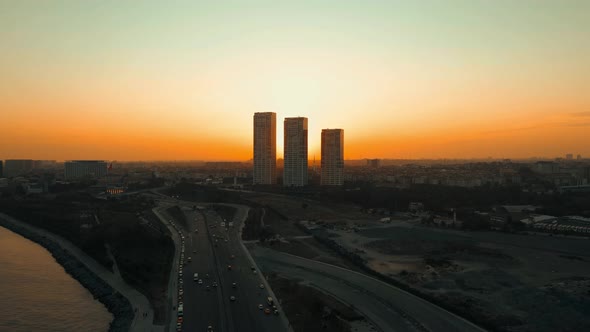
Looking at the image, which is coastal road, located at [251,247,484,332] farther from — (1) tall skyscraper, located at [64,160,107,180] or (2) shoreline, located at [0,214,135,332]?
(1) tall skyscraper, located at [64,160,107,180]

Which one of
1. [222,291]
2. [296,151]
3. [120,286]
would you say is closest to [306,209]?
[296,151]

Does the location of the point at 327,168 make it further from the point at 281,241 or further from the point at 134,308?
the point at 134,308

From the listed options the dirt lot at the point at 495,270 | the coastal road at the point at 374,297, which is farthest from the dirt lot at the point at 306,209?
the coastal road at the point at 374,297

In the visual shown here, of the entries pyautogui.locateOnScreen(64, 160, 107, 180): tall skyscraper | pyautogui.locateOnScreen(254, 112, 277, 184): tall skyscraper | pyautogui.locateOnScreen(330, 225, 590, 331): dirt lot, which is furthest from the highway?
pyautogui.locateOnScreen(64, 160, 107, 180): tall skyscraper

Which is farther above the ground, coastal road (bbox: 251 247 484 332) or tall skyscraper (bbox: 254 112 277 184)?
tall skyscraper (bbox: 254 112 277 184)

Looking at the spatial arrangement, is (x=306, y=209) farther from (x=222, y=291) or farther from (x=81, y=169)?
(x=81, y=169)

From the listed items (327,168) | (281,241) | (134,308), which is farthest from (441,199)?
(134,308)
